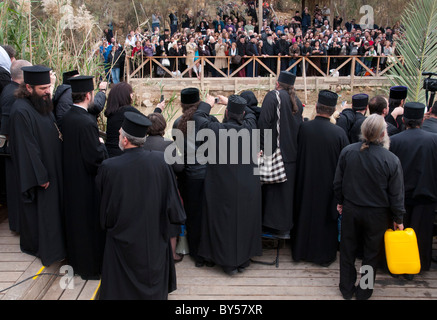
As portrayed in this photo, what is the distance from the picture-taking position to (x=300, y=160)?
447 cm

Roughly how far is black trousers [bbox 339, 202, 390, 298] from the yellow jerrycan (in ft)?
0.40

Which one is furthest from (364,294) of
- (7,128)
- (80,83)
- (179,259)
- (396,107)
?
(7,128)

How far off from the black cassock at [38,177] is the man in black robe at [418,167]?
3.18 meters

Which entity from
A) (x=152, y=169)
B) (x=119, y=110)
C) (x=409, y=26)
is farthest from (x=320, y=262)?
(x=409, y=26)

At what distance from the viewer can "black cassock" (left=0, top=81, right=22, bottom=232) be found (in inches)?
164

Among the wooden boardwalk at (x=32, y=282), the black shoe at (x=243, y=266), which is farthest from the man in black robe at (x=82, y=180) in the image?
the black shoe at (x=243, y=266)

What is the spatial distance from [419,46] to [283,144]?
10.2 ft

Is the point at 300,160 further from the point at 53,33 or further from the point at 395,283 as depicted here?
the point at 53,33

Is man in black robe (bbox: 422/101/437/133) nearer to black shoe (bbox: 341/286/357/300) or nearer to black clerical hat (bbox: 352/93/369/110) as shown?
black clerical hat (bbox: 352/93/369/110)

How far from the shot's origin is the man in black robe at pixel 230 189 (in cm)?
409

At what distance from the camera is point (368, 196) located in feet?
11.9

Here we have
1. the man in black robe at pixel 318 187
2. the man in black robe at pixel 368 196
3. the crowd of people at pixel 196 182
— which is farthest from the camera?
the man in black robe at pixel 318 187

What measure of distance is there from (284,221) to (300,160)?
0.65 m

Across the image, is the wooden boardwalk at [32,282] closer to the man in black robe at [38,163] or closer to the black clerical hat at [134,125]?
the man in black robe at [38,163]
